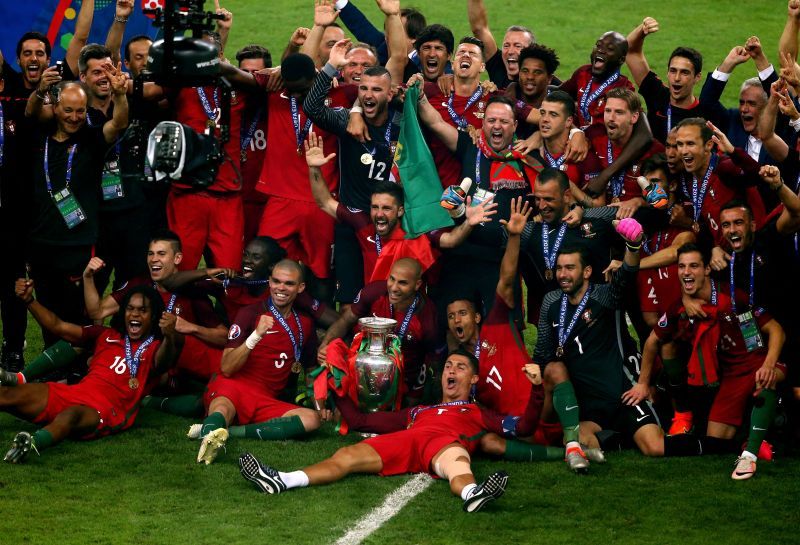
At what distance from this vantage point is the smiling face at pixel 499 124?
880cm

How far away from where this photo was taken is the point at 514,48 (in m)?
9.97

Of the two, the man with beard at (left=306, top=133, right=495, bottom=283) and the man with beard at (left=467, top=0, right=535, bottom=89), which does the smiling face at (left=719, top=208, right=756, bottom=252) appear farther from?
the man with beard at (left=467, top=0, right=535, bottom=89)

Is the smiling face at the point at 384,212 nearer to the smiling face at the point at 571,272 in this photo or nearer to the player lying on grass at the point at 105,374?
the smiling face at the point at 571,272

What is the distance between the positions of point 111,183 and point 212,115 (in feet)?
2.67

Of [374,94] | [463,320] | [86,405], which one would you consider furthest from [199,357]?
[374,94]

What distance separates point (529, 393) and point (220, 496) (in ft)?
6.59

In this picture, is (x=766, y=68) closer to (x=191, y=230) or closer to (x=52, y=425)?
(x=191, y=230)

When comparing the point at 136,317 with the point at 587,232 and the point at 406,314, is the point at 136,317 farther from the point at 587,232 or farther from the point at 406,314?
the point at 587,232

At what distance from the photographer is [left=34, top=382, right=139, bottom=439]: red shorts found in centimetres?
828

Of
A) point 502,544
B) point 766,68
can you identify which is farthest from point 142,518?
point 766,68

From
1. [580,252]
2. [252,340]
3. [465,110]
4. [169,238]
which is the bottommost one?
[252,340]

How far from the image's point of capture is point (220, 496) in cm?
746

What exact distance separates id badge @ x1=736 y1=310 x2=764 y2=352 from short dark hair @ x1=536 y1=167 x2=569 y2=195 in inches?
50.5

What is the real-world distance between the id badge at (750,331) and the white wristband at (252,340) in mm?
2799
